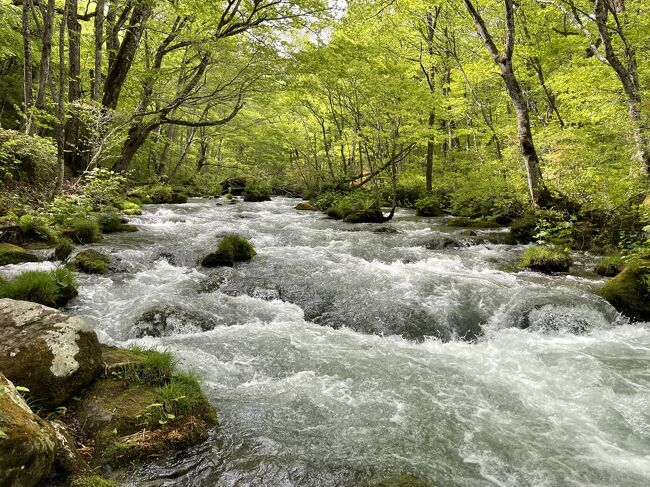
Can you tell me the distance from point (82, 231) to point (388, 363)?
29.2 feet

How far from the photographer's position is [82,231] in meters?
10.5

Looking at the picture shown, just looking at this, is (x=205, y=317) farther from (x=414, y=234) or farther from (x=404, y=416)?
(x=414, y=234)

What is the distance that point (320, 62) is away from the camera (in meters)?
13.9

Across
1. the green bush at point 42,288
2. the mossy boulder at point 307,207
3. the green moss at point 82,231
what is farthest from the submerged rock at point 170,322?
the mossy boulder at point 307,207

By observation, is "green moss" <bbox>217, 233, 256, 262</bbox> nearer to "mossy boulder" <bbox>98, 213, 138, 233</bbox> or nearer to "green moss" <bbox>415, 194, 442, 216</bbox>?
"mossy boulder" <bbox>98, 213, 138, 233</bbox>

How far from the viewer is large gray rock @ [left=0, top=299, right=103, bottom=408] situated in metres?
3.51

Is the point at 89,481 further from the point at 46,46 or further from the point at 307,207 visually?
the point at 307,207

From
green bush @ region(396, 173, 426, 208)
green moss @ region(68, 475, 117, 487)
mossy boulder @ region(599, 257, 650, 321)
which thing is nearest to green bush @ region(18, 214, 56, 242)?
green moss @ region(68, 475, 117, 487)

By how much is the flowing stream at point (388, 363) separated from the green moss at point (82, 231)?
0.47 metres

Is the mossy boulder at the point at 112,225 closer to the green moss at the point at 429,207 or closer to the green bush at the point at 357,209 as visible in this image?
the green bush at the point at 357,209

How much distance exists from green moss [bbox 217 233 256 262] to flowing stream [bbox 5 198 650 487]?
320mm

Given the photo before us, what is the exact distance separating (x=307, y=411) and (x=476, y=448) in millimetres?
1727

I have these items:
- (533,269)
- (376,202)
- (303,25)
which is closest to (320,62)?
(303,25)

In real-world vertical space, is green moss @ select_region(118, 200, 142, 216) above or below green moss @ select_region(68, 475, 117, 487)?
above
